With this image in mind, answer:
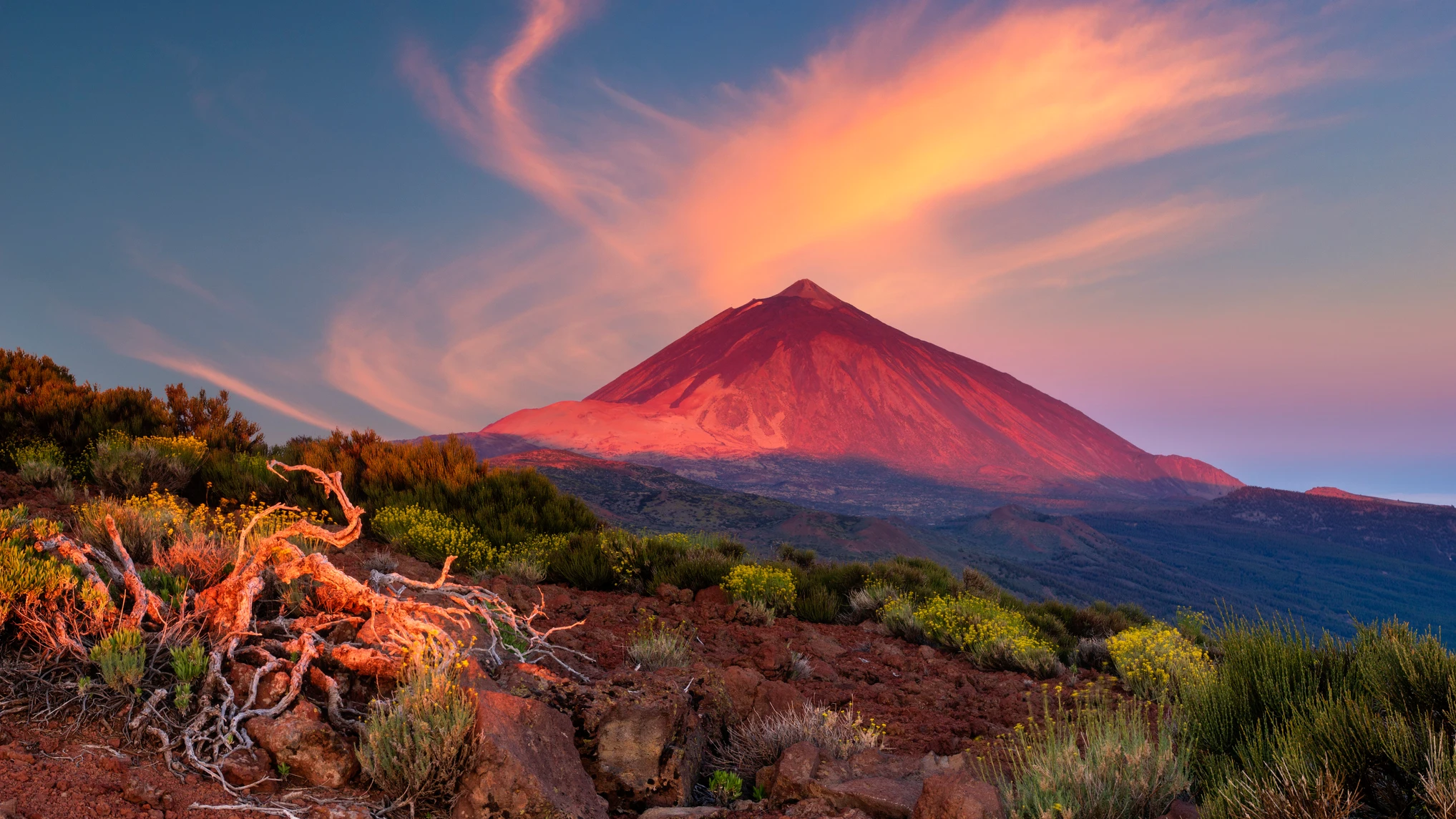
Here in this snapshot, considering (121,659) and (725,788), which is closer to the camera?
(121,659)

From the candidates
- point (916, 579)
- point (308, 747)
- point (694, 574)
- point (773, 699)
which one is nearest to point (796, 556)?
point (916, 579)

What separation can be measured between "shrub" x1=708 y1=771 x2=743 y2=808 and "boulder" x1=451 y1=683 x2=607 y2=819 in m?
0.77

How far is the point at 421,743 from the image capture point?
372 cm

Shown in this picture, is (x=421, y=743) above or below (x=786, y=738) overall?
above

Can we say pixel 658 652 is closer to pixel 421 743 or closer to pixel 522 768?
pixel 522 768

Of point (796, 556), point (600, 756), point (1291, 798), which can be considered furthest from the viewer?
point (796, 556)

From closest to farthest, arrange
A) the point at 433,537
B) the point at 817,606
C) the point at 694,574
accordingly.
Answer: the point at 433,537
the point at 694,574
the point at 817,606

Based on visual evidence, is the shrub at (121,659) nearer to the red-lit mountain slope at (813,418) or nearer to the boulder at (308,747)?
the boulder at (308,747)

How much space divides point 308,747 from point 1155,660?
769cm

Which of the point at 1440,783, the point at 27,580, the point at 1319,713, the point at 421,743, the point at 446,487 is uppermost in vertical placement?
the point at 446,487

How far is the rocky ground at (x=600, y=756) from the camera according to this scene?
3453 millimetres

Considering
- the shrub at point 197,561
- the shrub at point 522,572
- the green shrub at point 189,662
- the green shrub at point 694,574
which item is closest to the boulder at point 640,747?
the green shrub at point 189,662

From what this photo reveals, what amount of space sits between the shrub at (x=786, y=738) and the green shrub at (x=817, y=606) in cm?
514

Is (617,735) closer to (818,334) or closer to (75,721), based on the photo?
(75,721)
